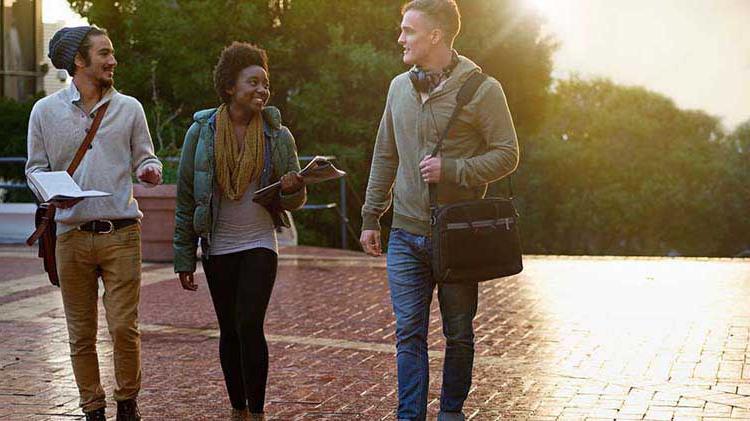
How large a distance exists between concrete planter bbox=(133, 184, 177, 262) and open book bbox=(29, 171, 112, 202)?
8976 millimetres

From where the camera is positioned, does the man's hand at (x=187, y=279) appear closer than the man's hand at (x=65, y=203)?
No

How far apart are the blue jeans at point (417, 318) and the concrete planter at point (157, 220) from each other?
9.33 meters

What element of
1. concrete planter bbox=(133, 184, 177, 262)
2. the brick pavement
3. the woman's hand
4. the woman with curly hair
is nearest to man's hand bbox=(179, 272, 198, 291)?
the woman with curly hair

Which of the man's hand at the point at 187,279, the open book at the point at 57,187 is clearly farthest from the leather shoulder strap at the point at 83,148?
the man's hand at the point at 187,279

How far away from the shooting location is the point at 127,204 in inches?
224

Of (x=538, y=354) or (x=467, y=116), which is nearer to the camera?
(x=467, y=116)

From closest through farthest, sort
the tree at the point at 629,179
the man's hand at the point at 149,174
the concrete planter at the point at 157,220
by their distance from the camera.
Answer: the man's hand at the point at 149,174
the concrete planter at the point at 157,220
the tree at the point at 629,179

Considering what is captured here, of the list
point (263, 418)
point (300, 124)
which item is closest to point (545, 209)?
point (300, 124)

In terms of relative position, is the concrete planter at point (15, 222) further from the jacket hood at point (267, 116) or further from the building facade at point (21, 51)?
the jacket hood at point (267, 116)

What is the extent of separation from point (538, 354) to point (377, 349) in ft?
3.21

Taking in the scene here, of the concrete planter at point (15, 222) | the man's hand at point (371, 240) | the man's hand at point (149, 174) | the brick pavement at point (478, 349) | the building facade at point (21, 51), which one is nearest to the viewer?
the man's hand at point (371, 240)

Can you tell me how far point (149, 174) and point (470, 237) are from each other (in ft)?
→ 4.49

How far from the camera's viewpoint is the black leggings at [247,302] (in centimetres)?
575

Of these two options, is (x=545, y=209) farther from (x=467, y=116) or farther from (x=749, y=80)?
(x=467, y=116)
